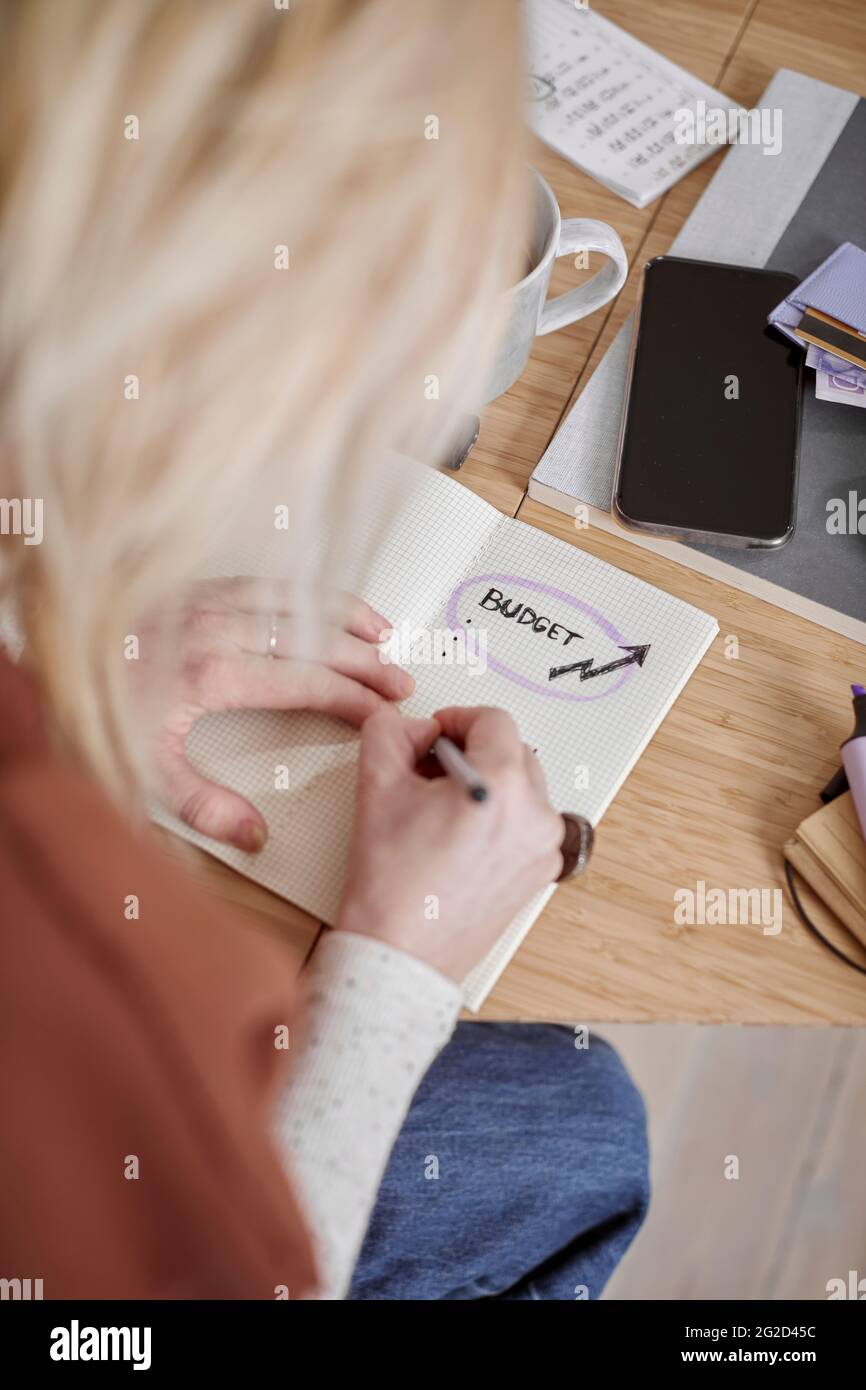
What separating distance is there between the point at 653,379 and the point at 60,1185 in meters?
0.54

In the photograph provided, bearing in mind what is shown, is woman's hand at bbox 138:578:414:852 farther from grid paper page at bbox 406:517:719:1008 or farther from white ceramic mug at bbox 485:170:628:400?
white ceramic mug at bbox 485:170:628:400

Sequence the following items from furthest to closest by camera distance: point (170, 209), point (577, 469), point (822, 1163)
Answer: point (822, 1163) < point (577, 469) < point (170, 209)

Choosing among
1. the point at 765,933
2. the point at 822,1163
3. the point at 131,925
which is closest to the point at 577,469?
the point at 765,933

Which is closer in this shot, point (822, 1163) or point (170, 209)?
point (170, 209)

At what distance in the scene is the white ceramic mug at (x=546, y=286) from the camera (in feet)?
2.05

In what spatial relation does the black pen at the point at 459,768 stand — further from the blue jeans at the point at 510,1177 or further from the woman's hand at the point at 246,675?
the blue jeans at the point at 510,1177

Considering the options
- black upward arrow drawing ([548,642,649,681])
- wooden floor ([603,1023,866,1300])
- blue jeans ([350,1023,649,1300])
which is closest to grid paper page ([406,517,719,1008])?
black upward arrow drawing ([548,642,649,681])

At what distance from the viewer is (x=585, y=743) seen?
1.95 ft

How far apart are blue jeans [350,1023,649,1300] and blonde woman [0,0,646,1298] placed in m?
0.21

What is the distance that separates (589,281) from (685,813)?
0.34 m

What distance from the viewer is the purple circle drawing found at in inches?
24.0

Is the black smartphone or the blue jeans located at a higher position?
the black smartphone
